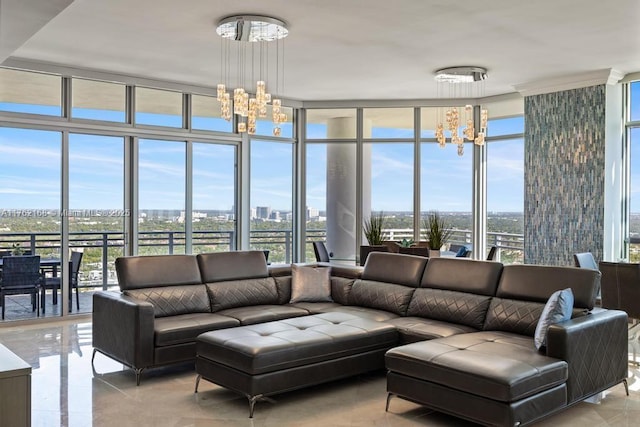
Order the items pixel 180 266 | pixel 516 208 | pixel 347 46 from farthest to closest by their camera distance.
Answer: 1. pixel 516 208
2. pixel 347 46
3. pixel 180 266

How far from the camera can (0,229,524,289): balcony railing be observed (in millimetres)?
7090

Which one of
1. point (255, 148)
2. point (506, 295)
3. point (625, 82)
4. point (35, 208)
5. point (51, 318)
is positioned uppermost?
point (625, 82)

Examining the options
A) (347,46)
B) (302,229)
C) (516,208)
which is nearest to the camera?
(347,46)

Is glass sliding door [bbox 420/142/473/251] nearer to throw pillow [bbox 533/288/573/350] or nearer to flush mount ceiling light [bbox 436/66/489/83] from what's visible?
flush mount ceiling light [bbox 436/66/489/83]

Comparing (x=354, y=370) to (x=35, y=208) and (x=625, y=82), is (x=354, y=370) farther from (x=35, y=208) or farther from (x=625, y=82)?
(x=625, y=82)

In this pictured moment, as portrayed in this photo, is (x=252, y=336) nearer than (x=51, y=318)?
Yes

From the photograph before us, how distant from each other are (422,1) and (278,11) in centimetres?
123

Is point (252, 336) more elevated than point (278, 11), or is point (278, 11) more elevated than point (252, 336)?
point (278, 11)

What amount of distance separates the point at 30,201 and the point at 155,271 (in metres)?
2.73

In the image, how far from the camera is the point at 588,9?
4957 mm

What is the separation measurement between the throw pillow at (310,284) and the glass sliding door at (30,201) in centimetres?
321

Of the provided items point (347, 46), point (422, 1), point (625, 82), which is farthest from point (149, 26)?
point (625, 82)

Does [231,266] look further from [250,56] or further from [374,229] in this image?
[374,229]

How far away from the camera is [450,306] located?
4891mm
